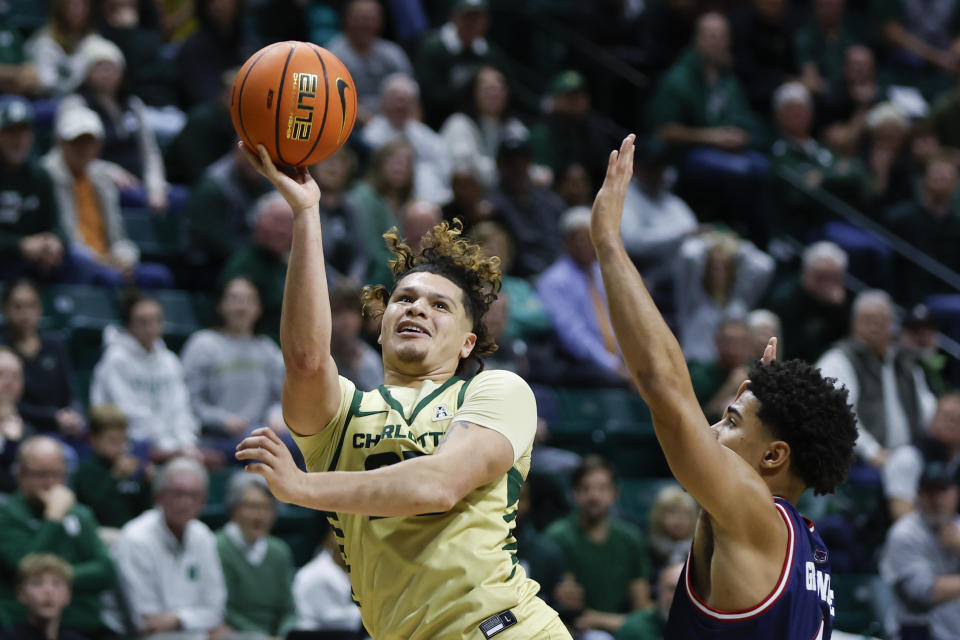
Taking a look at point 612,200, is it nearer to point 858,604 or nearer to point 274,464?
point 274,464

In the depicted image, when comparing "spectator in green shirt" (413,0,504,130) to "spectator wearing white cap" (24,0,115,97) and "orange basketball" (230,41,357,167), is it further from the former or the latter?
"orange basketball" (230,41,357,167)

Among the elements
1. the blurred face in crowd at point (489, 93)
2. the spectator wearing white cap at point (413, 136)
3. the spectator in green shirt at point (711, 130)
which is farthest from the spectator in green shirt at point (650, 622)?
the spectator in green shirt at point (711, 130)

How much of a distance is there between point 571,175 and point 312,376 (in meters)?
7.42

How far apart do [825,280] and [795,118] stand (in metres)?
2.37

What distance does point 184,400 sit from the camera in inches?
334

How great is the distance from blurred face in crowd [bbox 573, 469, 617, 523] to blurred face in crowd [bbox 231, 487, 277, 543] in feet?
5.97

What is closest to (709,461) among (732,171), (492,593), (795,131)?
(492,593)

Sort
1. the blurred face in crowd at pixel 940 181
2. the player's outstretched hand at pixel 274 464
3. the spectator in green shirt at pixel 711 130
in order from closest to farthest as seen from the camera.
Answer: the player's outstretched hand at pixel 274 464
the blurred face in crowd at pixel 940 181
the spectator in green shirt at pixel 711 130

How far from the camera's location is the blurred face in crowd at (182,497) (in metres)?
7.51

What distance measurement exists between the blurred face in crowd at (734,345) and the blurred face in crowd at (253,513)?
11.3ft

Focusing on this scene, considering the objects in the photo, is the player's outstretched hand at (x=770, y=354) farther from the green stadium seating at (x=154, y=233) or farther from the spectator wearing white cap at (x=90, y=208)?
the green stadium seating at (x=154, y=233)

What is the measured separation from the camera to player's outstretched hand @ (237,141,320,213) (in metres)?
3.87

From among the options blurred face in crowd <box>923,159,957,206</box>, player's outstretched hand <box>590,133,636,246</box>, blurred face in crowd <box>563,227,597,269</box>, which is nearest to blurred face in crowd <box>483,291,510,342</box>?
blurred face in crowd <box>563,227,597,269</box>

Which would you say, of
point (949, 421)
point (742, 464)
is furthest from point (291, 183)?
point (949, 421)
